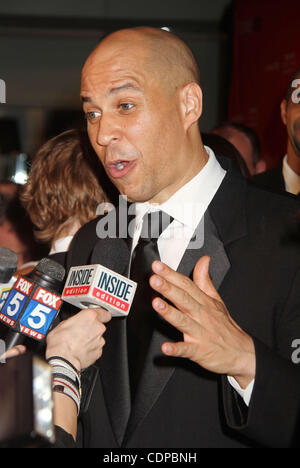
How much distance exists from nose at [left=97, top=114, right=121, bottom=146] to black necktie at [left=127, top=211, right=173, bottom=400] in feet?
0.72

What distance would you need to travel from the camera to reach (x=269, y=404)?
1.11m

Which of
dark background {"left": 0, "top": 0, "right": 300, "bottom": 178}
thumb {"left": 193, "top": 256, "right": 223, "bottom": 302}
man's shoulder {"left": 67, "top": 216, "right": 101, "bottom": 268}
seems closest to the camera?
thumb {"left": 193, "top": 256, "right": 223, "bottom": 302}

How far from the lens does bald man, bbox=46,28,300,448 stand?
1098 millimetres

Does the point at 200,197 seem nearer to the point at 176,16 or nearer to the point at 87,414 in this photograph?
the point at 87,414

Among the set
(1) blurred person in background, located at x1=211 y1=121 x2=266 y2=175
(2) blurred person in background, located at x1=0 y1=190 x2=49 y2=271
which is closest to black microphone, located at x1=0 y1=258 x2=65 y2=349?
(2) blurred person in background, located at x1=0 y1=190 x2=49 y2=271

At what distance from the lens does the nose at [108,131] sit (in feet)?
4.66

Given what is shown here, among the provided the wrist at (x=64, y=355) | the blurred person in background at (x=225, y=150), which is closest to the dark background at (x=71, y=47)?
the blurred person in background at (x=225, y=150)

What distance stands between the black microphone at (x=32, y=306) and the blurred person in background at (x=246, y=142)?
219cm

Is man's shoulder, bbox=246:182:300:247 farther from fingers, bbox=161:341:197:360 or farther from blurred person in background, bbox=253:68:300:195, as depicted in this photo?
blurred person in background, bbox=253:68:300:195

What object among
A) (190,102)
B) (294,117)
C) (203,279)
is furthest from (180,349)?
(294,117)

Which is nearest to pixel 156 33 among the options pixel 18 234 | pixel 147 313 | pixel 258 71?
pixel 147 313

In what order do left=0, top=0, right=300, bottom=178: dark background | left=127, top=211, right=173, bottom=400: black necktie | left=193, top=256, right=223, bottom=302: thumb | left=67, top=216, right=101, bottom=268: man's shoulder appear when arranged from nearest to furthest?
left=193, top=256, right=223, bottom=302: thumb < left=127, top=211, right=173, bottom=400: black necktie < left=67, top=216, right=101, bottom=268: man's shoulder < left=0, top=0, right=300, bottom=178: dark background

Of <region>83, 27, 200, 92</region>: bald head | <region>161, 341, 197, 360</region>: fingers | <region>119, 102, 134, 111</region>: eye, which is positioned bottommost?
<region>161, 341, 197, 360</region>: fingers

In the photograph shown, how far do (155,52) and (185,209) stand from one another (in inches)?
16.7
